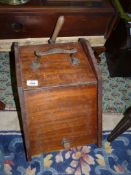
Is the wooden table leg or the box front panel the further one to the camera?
the wooden table leg

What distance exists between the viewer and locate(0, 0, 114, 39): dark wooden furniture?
1.20 metres

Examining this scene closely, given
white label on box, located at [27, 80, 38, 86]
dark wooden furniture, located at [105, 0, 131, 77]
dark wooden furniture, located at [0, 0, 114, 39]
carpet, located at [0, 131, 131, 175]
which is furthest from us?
dark wooden furniture, located at [105, 0, 131, 77]

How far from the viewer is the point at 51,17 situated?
1245 millimetres

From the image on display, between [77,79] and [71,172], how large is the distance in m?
0.55

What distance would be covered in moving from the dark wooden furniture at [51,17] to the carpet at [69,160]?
63 centimetres

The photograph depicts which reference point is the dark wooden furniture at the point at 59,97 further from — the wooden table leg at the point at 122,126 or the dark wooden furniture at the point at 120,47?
the dark wooden furniture at the point at 120,47

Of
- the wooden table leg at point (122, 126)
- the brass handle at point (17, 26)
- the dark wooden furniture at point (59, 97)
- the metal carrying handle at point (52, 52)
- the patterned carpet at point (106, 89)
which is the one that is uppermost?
the brass handle at point (17, 26)

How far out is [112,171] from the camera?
133cm

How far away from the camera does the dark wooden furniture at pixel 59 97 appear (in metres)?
1.09

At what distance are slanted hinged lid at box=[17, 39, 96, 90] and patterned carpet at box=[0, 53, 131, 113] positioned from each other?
0.55 meters

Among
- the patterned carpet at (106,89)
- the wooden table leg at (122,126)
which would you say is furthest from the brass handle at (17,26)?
the wooden table leg at (122,126)

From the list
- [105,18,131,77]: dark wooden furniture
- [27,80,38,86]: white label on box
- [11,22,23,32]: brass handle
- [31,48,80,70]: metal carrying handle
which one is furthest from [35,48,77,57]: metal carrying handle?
[105,18,131,77]: dark wooden furniture

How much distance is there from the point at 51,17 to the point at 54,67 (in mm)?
280

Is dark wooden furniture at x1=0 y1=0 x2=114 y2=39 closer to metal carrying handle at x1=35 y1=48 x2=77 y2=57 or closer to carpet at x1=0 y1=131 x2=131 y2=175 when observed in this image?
metal carrying handle at x1=35 y1=48 x2=77 y2=57
